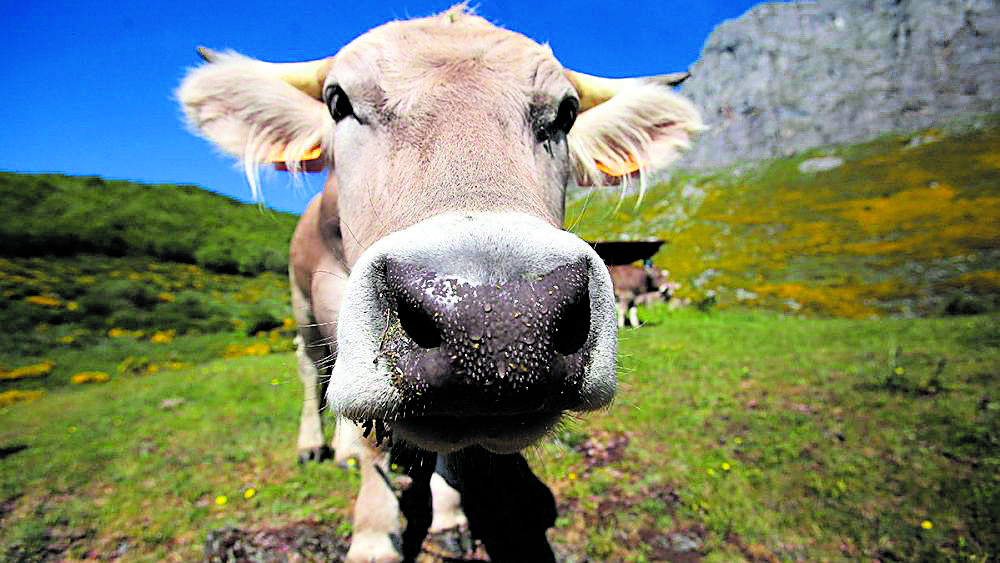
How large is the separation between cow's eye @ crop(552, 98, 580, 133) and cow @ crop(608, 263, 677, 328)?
44.2 feet

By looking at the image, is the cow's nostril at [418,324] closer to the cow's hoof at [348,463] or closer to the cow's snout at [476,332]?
the cow's snout at [476,332]

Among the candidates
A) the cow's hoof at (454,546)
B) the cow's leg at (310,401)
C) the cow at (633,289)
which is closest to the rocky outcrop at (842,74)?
the cow at (633,289)

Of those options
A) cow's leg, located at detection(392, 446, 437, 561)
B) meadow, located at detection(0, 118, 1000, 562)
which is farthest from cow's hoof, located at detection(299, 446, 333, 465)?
cow's leg, located at detection(392, 446, 437, 561)

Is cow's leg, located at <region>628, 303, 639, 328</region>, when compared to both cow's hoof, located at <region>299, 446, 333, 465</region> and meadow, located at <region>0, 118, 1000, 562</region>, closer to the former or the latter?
meadow, located at <region>0, 118, 1000, 562</region>

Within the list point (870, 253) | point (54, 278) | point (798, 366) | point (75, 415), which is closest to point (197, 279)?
point (54, 278)

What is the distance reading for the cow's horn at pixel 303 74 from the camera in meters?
2.64

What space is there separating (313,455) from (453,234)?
426cm

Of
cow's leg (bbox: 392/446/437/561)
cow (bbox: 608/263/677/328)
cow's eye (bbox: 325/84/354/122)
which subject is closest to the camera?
cow's eye (bbox: 325/84/354/122)

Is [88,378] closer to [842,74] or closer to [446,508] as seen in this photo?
[446,508]

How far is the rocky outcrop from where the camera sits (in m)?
71.8

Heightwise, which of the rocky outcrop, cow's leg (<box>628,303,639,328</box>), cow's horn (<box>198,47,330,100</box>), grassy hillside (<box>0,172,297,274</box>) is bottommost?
cow's leg (<box>628,303,639,328</box>)

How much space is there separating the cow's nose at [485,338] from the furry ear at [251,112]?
6.11 ft

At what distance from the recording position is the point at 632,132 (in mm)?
3051

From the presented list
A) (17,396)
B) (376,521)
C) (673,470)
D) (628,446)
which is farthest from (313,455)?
(17,396)
